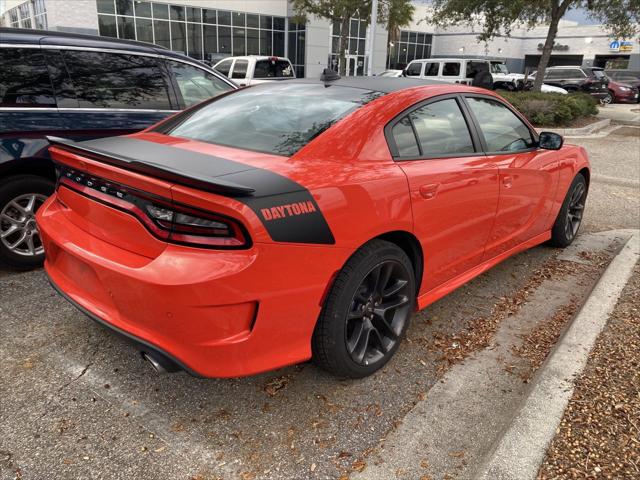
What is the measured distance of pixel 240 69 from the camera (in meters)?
16.5

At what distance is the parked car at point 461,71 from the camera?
22359 millimetres

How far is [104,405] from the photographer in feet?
8.28

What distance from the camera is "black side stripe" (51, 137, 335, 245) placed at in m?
2.02

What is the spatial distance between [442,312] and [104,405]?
2.26 meters

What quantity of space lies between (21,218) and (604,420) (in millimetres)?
4073

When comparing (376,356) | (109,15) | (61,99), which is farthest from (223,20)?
(376,356)

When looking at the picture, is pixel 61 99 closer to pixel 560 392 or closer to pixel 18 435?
pixel 18 435

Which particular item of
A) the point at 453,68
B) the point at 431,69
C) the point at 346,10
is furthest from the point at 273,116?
the point at 346,10

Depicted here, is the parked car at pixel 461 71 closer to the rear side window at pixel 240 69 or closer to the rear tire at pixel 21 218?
the rear side window at pixel 240 69

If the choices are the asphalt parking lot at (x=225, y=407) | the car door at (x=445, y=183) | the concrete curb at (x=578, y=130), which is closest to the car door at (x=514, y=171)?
the car door at (x=445, y=183)

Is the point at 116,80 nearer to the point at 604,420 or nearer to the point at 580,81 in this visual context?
the point at 604,420

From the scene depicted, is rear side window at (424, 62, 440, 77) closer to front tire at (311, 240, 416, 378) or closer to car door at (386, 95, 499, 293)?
car door at (386, 95, 499, 293)

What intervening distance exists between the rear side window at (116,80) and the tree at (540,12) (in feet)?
45.8

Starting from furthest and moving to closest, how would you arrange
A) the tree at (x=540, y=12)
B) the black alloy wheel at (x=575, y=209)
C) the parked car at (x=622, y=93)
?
the parked car at (x=622, y=93) → the tree at (x=540, y=12) → the black alloy wheel at (x=575, y=209)
